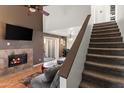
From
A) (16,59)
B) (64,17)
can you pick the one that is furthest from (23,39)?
(64,17)

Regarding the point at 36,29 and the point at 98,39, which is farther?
the point at 36,29

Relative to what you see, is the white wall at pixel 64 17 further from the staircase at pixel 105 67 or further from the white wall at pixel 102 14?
the staircase at pixel 105 67

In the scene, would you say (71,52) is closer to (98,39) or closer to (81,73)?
(81,73)

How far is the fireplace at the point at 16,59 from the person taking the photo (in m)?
6.11

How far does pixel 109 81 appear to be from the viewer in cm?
230

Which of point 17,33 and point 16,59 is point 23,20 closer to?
point 17,33

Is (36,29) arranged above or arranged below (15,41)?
above

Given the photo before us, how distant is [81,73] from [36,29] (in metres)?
6.17

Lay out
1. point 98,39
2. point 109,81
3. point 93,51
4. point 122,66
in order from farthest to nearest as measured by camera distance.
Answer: point 98,39 < point 93,51 < point 122,66 < point 109,81

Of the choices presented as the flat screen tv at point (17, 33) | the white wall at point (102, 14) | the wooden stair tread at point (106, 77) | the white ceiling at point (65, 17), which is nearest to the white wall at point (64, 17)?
the white ceiling at point (65, 17)

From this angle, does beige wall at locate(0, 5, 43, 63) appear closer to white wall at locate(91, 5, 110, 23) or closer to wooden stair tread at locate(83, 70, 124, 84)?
white wall at locate(91, 5, 110, 23)

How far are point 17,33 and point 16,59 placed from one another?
4.17 ft

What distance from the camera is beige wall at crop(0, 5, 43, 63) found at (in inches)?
243

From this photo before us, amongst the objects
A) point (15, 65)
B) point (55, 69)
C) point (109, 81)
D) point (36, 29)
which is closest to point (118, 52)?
point (109, 81)
